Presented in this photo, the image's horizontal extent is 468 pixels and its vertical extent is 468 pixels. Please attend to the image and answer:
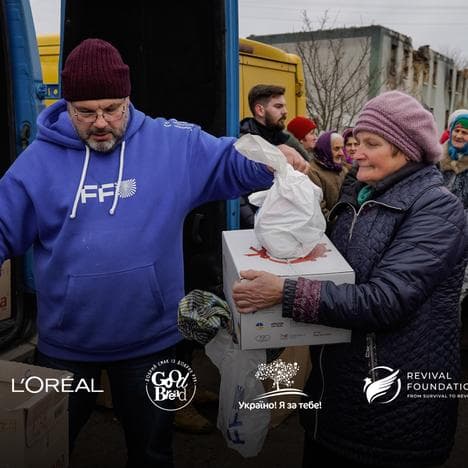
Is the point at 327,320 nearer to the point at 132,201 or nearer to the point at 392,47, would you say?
the point at 132,201

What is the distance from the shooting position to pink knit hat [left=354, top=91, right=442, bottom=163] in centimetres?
161

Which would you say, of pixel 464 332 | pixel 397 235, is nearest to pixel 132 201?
pixel 397 235

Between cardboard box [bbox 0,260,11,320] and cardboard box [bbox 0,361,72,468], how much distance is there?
1220 mm

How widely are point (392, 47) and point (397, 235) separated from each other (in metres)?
27.8

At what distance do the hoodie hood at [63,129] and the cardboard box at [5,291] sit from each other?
116 centimetres

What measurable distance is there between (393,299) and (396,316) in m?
0.06

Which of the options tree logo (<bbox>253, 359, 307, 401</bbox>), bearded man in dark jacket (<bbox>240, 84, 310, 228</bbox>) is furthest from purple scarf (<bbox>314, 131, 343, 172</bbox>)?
tree logo (<bbox>253, 359, 307, 401</bbox>)

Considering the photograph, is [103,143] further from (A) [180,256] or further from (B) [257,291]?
(B) [257,291]

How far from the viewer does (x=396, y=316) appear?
154 centimetres

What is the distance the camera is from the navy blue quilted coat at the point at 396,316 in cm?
153

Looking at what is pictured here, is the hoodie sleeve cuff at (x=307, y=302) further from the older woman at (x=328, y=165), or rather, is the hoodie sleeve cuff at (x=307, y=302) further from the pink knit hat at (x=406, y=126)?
the older woman at (x=328, y=165)

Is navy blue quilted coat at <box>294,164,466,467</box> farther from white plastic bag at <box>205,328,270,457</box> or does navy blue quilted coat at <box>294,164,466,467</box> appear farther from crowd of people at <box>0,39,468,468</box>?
white plastic bag at <box>205,328,270,457</box>

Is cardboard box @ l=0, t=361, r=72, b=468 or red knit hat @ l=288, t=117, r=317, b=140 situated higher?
red knit hat @ l=288, t=117, r=317, b=140

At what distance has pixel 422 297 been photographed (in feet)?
5.05
